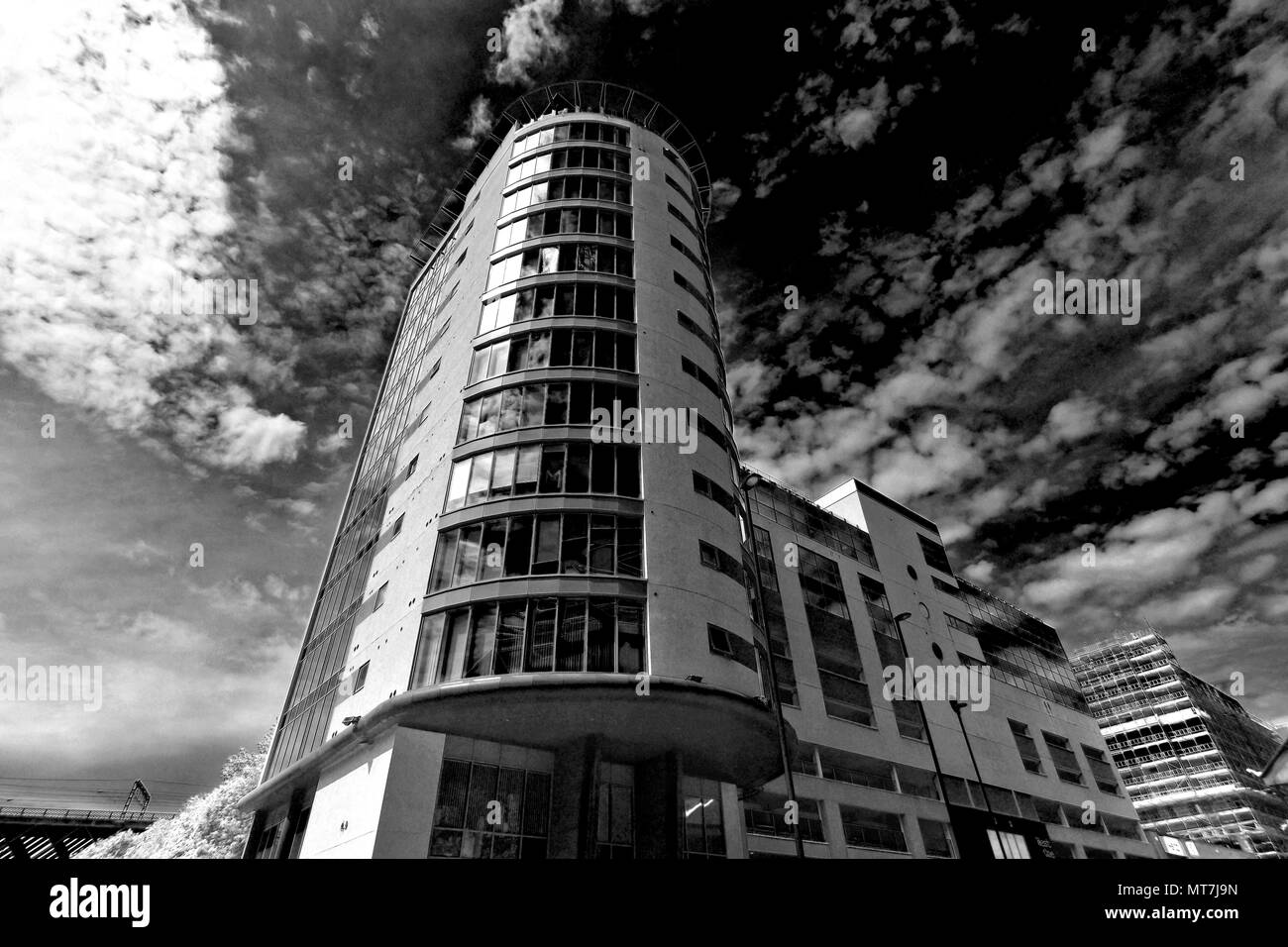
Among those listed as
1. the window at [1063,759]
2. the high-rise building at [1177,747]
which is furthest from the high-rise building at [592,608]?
the high-rise building at [1177,747]

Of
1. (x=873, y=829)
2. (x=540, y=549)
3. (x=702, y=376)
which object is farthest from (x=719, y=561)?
(x=873, y=829)

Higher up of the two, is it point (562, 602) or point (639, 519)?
point (639, 519)

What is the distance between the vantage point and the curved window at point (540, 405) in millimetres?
25141

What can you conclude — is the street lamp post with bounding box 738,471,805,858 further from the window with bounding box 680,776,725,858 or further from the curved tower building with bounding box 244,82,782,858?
the window with bounding box 680,776,725,858

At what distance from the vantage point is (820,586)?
3925cm

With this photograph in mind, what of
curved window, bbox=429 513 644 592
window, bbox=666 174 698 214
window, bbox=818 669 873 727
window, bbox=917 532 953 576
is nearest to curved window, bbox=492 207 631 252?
window, bbox=666 174 698 214

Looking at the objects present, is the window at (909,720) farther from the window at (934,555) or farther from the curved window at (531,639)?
the curved window at (531,639)

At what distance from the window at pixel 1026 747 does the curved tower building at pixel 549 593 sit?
31026mm

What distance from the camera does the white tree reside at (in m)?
43.4
